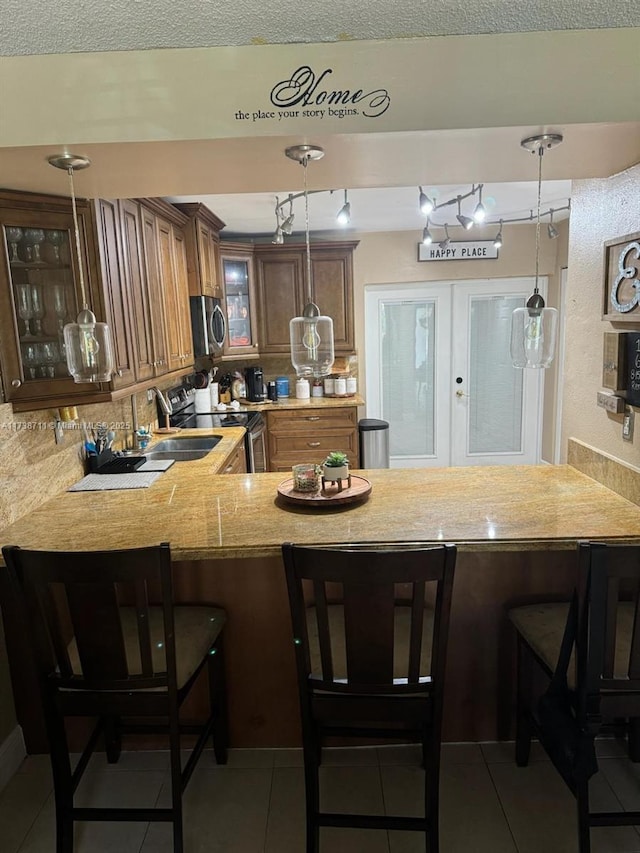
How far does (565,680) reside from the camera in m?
1.58

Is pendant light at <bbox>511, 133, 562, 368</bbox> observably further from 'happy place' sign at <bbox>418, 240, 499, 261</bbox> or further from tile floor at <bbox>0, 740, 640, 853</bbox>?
'happy place' sign at <bbox>418, 240, 499, 261</bbox>

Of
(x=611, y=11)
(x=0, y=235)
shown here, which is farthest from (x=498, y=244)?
(x=0, y=235)

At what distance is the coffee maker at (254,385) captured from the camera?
5.12 m

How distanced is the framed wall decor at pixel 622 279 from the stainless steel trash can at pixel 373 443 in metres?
3.04

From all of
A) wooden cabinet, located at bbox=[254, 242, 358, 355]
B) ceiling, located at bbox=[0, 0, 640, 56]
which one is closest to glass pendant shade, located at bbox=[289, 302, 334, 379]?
ceiling, located at bbox=[0, 0, 640, 56]

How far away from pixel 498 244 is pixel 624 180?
295 cm

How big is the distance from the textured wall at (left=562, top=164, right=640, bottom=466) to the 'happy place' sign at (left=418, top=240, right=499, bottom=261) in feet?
9.77

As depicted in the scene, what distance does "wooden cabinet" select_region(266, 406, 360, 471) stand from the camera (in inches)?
191

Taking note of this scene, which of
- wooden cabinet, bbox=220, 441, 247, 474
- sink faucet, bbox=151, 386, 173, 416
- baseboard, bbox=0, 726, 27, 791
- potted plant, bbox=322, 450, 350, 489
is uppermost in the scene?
sink faucet, bbox=151, 386, 173, 416

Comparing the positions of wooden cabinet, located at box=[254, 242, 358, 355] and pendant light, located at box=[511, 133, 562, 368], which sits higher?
wooden cabinet, located at box=[254, 242, 358, 355]

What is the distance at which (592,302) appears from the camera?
223cm

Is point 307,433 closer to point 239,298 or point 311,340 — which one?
point 239,298

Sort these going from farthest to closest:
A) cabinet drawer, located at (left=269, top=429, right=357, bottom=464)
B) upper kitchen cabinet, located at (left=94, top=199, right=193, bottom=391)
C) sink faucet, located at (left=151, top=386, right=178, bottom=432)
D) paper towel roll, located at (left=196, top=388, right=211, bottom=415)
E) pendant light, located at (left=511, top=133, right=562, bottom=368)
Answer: cabinet drawer, located at (left=269, top=429, right=357, bottom=464), paper towel roll, located at (left=196, top=388, right=211, bottom=415), sink faucet, located at (left=151, top=386, right=178, bottom=432), upper kitchen cabinet, located at (left=94, top=199, right=193, bottom=391), pendant light, located at (left=511, top=133, right=562, bottom=368)

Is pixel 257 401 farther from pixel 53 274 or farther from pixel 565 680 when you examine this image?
pixel 565 680
